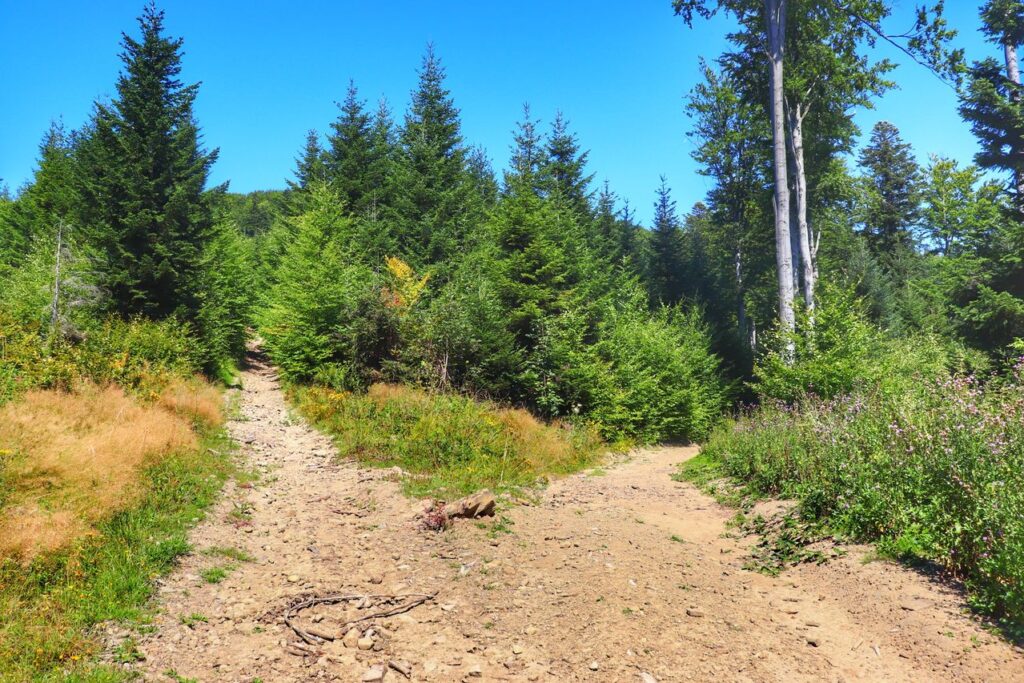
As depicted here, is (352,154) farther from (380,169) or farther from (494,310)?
(494,310)

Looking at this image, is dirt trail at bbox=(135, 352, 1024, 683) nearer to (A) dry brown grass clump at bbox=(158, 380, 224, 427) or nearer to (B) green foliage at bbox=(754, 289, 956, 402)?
(A) dry brown grass clump at bbox=(158, 380, 224, 427)

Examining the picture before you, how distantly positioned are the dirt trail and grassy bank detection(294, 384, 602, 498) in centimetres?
174

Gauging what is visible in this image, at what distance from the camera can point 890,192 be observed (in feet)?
152

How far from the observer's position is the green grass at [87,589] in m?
4.23

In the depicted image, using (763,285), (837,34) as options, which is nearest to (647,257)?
(763,285)

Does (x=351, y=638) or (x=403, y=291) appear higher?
(x=403, y=291)

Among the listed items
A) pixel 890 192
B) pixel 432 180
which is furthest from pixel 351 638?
pixel 890 192

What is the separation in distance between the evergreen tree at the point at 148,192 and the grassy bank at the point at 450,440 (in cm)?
846

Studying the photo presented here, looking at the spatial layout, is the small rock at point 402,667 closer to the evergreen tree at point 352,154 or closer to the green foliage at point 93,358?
the green foliage at point 93,358

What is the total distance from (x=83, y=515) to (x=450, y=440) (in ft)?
21.0

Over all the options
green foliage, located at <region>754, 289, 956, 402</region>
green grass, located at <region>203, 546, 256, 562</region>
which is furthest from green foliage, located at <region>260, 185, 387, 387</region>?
green foliage, located at <region>754, 289, 956, 402</region>

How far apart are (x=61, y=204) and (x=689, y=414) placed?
31.9 m

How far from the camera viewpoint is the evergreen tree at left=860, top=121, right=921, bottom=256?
45344 mm

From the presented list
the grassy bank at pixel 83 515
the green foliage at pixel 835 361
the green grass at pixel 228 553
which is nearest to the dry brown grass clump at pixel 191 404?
the grassy bank at pixel 83 515
